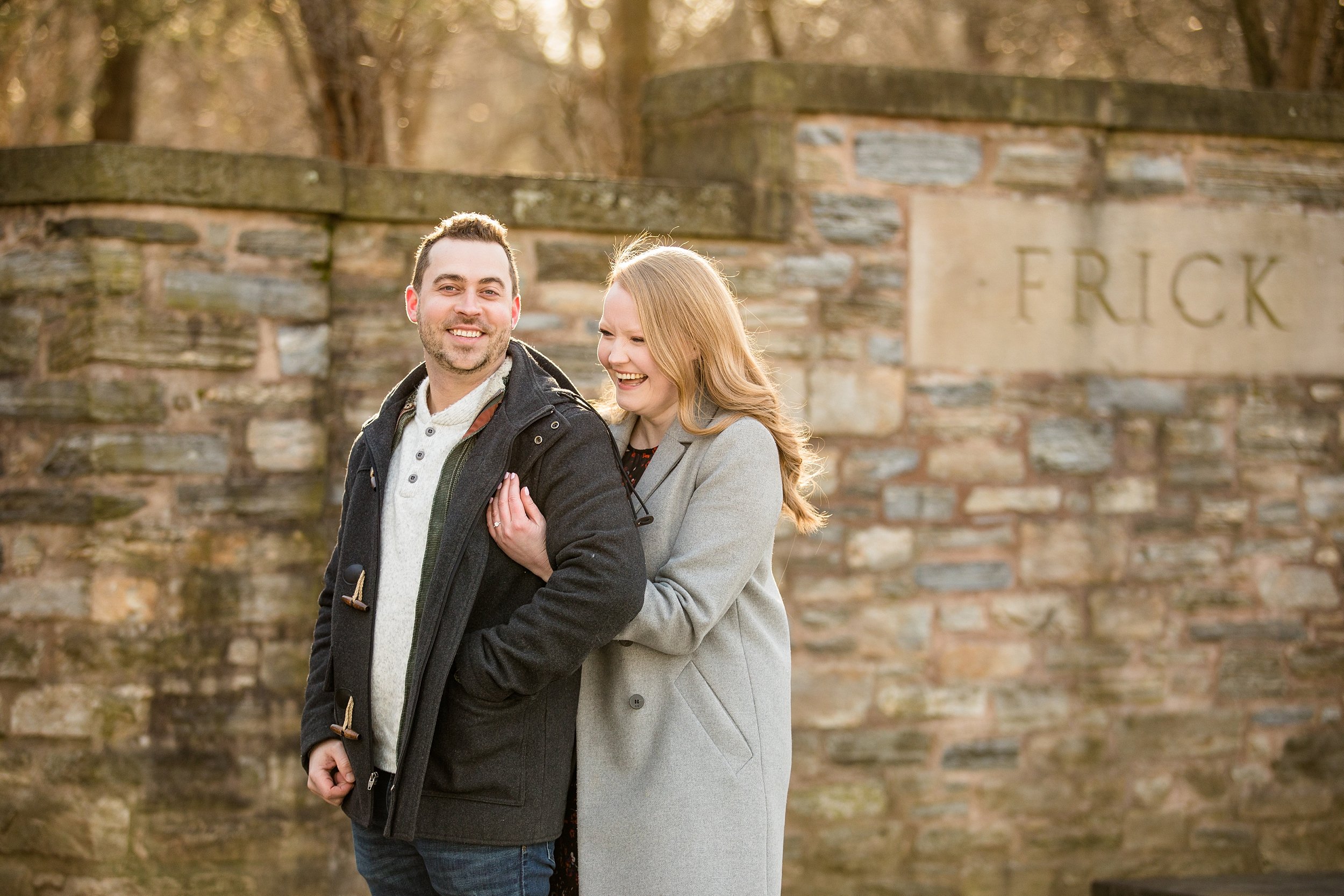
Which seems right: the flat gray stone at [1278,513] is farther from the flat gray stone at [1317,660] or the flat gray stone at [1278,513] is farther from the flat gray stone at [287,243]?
the flat gray stone at [287,243]

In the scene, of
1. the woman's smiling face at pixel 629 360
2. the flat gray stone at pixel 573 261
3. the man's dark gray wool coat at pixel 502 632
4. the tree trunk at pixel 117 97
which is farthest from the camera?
the tree trunk at pixel 117 97

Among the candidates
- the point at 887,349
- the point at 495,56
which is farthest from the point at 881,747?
the point at 495,56

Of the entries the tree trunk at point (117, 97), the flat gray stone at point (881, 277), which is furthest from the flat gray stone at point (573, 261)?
the tree trunk at point (117, 97)

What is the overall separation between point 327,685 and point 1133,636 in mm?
Answer: 3149

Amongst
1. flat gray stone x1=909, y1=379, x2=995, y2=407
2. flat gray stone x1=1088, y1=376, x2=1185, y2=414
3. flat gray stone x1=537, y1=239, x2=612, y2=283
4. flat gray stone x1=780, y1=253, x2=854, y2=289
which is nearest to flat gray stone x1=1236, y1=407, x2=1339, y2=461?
flat gray stone x1=1088, y1=376, x2=1185, y2=414

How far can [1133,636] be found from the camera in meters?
4.64

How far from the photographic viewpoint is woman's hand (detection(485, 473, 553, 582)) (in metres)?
2.42

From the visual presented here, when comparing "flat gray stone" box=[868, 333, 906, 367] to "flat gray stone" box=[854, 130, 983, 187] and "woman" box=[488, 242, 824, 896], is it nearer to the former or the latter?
"flat gray stone" box=[854, 130, 983, 187]

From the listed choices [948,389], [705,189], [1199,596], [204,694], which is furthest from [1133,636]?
[204,694]

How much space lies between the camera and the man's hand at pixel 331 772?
2598 mm

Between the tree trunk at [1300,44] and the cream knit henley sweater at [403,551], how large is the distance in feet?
15.2

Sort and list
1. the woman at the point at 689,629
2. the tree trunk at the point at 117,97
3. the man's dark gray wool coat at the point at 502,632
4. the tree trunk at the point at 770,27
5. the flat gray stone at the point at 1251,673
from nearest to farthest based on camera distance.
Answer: the man's dark gray wool coat at the point at 502,632
the woman at the point at 689,629
the flat gray stone at the point at 1251,673
the tree trunk at the point at 770,27
the tree trunk at the point at 117,97

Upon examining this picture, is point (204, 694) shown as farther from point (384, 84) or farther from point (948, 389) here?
point (384, 84)

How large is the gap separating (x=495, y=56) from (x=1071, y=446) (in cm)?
785
